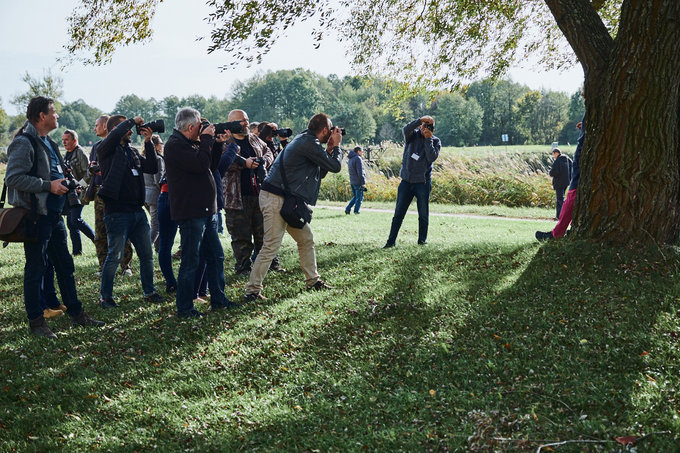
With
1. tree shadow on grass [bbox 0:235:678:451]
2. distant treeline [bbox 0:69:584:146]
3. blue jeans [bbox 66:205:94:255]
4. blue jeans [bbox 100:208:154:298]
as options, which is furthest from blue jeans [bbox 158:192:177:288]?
distant treeline [bbox 0:69:584:146]

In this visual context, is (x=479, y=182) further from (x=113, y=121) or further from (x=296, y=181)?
(x=113, y=121)

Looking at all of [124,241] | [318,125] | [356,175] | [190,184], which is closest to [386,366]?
[190,184]

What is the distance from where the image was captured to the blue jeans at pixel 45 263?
504 cm

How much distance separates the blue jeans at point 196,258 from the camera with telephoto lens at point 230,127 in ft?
3.10

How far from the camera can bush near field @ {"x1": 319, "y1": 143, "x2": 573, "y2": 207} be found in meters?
18.0

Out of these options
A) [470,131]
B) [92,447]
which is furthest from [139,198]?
[470,131]

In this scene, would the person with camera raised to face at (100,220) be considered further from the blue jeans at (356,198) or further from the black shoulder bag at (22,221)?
the blue jeans at (356,198)

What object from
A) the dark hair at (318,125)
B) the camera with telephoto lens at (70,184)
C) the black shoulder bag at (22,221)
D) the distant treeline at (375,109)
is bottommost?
the black shoulder bag at (22,221)

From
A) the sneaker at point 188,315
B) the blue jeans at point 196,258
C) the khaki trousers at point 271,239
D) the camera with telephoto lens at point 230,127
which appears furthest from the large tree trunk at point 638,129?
the sneaker at point 188,315

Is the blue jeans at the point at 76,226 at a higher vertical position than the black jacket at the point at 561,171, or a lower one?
lower

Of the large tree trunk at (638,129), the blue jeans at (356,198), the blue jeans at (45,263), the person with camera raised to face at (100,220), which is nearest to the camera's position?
the blue jeans at (45,263)

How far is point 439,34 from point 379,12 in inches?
49.6

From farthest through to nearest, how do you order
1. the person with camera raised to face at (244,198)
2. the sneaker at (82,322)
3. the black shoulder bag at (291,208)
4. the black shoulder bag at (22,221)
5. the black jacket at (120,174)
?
the person with camera raised to face at (244,198)
the black shoulder bag at (291,208)
the black jacket at (120,174)
the sneaker at (82,322)
the black shoulder bag at (22,221)

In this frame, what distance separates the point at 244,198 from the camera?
7.26 metres
